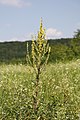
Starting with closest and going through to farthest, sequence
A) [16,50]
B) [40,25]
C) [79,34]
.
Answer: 1. [40,25]
2. [79,34]
3. [16,50]

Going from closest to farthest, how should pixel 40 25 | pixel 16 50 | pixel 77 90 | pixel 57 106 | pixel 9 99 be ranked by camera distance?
pixel 40 25
pixel 57 106
pixel 9 99
pixel 77 90
pixel 16 50

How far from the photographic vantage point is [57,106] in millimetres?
7223

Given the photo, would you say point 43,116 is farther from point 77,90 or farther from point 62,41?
point 62,41

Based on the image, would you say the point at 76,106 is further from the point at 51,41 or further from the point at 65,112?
the point at 51,41

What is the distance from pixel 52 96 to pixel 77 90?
814 millimetres

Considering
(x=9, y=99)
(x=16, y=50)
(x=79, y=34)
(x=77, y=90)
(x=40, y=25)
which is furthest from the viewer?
(x=16, y=50)

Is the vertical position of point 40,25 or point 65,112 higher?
point 40,25

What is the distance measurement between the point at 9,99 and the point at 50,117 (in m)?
1.30

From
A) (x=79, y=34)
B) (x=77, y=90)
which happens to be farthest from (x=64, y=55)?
(x=77, y=90)

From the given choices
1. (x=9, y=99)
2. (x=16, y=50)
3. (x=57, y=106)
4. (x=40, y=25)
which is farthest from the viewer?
(x=16, y=50)

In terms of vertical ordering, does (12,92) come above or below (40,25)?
below

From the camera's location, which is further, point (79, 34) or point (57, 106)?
point (79, 34)

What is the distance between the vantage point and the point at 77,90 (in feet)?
28.3

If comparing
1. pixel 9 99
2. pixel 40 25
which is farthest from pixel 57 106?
pixel 40 25
